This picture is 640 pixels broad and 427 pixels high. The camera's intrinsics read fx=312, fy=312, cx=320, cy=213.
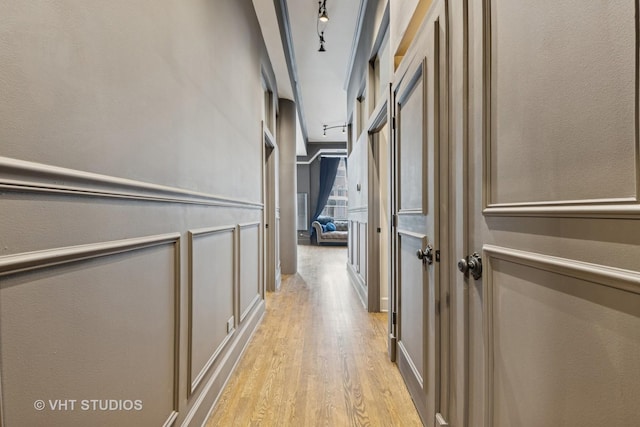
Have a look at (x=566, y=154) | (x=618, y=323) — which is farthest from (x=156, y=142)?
(x=618, y=323)

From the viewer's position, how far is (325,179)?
10.1 metres

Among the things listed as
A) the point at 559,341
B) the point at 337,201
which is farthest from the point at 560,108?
the point at 337,201

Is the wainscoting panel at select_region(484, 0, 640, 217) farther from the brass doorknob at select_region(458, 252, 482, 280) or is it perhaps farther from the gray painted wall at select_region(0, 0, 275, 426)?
the gray painted wall at select_region(0, 0, 275, 426)

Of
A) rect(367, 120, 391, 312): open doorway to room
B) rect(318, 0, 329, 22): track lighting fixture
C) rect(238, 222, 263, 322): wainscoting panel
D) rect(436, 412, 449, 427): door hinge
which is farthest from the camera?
rect(367, 120, 391, 312): open doorway to room

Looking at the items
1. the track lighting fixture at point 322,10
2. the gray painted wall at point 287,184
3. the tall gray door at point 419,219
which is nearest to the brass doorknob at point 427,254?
the tall gray door at point 419,219

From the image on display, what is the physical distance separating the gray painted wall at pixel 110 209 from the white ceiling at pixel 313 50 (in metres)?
1.53

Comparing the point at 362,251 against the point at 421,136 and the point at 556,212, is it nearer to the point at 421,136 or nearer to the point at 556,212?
the point at 421,136

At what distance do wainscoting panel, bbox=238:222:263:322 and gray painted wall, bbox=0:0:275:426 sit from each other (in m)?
0.61

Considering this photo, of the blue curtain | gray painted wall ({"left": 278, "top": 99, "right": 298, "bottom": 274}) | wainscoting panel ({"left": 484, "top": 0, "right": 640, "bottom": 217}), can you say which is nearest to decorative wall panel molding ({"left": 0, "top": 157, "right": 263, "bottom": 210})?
wainscoting panel ({"left": 484, "top": 0, "right": 640, "bottom": 217})

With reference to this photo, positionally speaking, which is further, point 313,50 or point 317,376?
point 313,50

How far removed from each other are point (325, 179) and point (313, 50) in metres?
6.17

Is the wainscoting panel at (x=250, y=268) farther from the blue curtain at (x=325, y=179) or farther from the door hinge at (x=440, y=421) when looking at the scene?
the blue curtain at (x=325, y=179)

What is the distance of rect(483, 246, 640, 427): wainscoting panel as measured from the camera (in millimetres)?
537

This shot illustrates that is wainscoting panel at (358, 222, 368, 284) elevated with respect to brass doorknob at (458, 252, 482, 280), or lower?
lower
